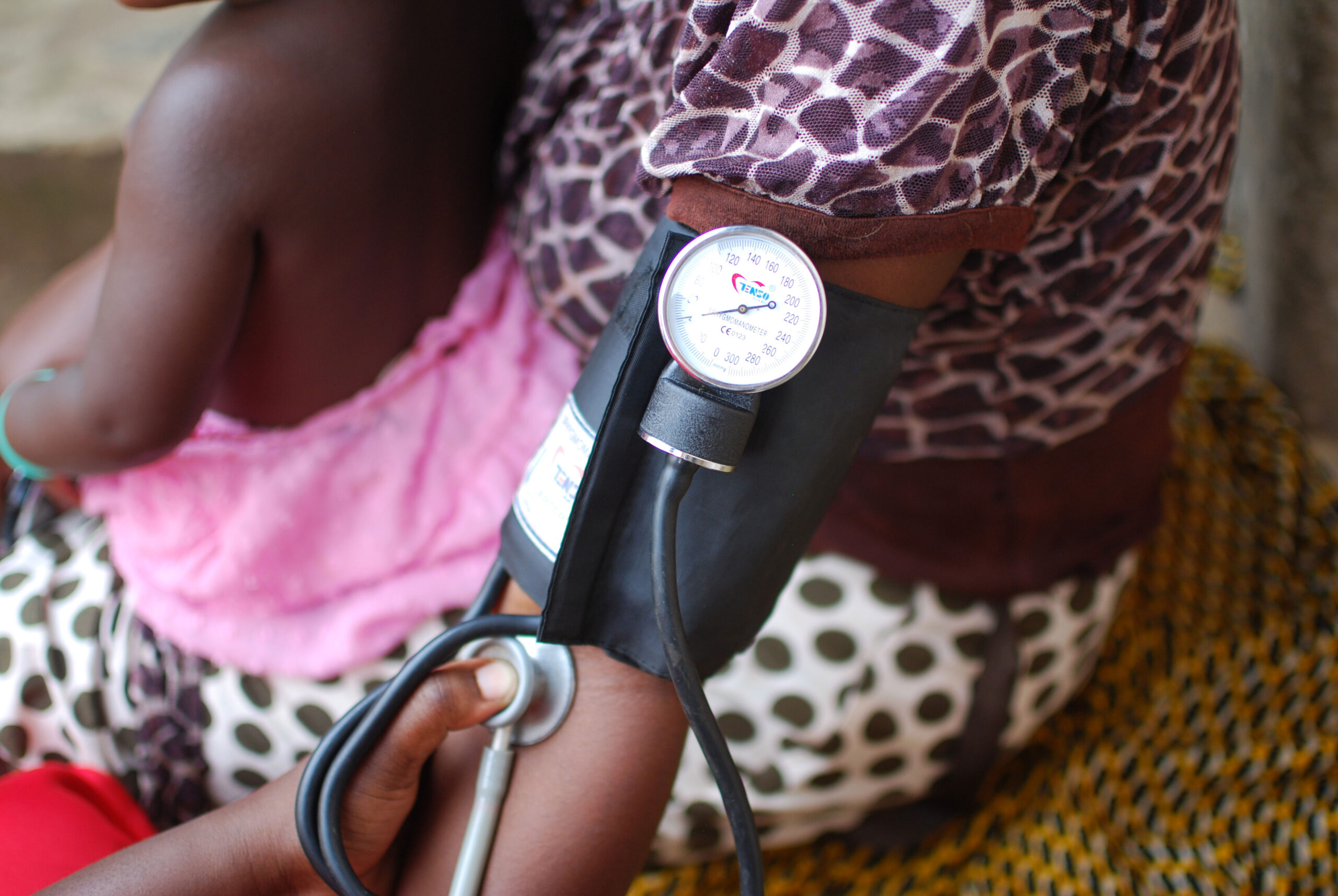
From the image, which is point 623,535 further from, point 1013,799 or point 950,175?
point 1013,799

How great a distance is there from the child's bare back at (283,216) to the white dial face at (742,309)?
13.6 inches

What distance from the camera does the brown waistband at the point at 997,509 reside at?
75 cm

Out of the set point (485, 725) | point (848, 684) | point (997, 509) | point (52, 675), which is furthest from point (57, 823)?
point (997, 509)

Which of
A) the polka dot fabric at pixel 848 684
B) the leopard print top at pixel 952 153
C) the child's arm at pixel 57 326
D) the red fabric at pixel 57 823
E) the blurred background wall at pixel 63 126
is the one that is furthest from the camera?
the blurred background wall at pixel 63 126

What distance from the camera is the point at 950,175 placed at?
0.45m

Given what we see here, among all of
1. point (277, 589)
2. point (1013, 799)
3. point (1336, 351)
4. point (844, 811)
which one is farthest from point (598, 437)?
point (1336, 351)

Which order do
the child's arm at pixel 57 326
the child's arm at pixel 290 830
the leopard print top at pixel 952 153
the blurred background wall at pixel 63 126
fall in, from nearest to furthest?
the leopard print top at pixel 952 153
the child's arm at pixel 290 830
the child's arm at pixel 57 326
the blurred background wall at pixel 63 126

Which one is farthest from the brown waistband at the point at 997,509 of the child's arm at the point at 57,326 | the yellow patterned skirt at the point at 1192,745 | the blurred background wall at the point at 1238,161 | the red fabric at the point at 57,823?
the child's arm at the point at 57,326

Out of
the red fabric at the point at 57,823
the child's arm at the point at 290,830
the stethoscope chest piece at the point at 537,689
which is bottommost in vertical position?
the red fabric at the point at 57,823

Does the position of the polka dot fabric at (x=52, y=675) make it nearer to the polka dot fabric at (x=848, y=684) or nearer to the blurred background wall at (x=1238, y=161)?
the polka dot fabric at (x=848, y=684)

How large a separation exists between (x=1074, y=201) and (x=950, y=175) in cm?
15

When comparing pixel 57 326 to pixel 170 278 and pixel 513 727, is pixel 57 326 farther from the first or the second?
pixel 513 727

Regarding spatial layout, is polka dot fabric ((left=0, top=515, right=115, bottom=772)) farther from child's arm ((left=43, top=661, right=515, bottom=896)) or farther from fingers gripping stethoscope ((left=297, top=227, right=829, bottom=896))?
fingers gripping stethoscope ((left=297, top=227, right=829, bottom=896))

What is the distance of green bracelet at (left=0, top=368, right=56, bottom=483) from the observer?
857mm
